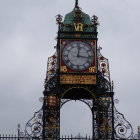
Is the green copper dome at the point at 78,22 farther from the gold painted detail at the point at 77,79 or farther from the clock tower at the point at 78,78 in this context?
the gold painted detail at the point at 77,79

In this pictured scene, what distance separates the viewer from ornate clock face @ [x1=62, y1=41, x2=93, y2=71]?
2792cm

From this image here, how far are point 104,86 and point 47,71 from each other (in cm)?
268

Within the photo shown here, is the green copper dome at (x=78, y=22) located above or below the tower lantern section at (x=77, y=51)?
above

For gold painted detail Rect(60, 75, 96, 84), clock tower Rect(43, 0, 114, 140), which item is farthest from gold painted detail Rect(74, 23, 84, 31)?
gold painted detail Rect(60, 75, 96, 84)

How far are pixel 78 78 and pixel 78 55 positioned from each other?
108cm

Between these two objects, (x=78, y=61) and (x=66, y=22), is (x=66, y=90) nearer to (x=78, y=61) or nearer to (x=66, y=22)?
(x=78, y=61)

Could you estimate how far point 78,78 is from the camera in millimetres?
27781

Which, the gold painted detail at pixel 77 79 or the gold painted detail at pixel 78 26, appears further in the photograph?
the gold painted detail at pixel 78 26

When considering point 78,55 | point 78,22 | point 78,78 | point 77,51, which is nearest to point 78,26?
point 78,22

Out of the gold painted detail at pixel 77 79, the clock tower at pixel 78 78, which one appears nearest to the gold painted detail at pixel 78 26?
the clock tower at pixel 78 78

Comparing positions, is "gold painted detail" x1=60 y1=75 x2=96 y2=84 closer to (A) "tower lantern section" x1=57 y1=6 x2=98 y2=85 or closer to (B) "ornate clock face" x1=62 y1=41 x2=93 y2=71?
(A) "tower lantern section" x1=57 y1=6 x2=98 y2=85

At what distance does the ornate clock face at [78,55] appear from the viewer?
27922 millimetres

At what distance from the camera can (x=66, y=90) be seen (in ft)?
91.1

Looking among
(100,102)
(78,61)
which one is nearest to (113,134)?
(100,102)
